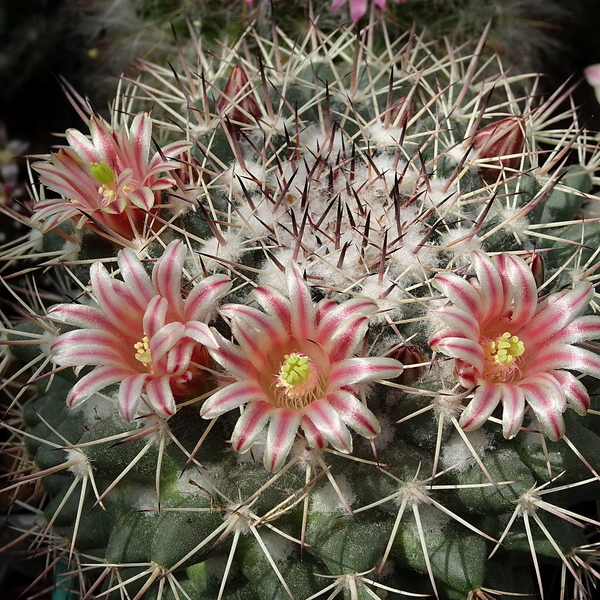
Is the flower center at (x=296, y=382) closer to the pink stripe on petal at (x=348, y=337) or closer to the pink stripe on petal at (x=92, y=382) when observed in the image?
the pink stripe on petal at (x=348, y=337)

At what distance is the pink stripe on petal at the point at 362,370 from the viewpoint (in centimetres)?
115

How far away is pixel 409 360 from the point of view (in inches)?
51.5

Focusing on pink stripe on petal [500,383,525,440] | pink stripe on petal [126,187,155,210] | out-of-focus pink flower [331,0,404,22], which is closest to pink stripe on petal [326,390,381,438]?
pink stripe on petal [500,383,525,440]

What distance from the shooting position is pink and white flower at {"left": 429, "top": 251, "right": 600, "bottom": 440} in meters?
1.17

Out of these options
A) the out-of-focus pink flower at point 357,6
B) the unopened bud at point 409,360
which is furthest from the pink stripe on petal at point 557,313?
the out-of-focus pink flower at point 357,6

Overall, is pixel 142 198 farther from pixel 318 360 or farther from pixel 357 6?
pixel 357 6

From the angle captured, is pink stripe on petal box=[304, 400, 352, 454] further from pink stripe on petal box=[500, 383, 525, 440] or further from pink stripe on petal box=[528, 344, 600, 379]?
pink stripe on petal box=[528, 344, 600, 379]

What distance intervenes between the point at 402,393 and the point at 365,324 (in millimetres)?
273

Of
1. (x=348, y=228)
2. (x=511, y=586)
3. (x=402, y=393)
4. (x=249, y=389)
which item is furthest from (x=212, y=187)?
(x=511, y=586)

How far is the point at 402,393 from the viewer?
1377 mm

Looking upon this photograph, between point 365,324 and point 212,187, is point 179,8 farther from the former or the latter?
point 365,324

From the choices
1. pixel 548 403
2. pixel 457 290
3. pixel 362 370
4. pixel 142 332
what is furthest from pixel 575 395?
pixel 142 332

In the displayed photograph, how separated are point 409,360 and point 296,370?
0.81ft

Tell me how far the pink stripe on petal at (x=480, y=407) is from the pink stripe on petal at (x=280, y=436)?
0.30 m
